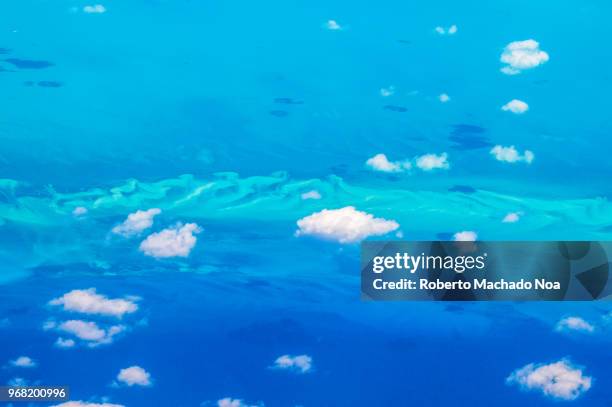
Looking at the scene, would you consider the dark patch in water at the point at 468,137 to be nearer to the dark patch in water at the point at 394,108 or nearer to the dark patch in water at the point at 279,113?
the dark patch in water at the point at 394,108

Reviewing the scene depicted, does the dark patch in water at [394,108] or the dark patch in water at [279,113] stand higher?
the dark patch in water at [279,113]

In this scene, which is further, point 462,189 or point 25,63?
point 25,63

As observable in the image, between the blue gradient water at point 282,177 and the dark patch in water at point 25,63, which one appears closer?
the blue gradient water at point 282,177

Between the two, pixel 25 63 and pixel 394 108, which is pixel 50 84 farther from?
pixel 394 108

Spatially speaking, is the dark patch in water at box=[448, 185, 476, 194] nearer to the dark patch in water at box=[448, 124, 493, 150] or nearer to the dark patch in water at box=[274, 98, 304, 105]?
the dark patch in water at box=[448, 124, 493, 150]

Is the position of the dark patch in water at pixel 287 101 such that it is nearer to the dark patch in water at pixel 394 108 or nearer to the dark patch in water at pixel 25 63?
the dark patch in water at pixel 394 108

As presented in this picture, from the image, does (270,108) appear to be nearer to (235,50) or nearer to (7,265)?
(235,50)

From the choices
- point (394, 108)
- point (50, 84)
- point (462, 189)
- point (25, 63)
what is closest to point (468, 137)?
point (462, 189)

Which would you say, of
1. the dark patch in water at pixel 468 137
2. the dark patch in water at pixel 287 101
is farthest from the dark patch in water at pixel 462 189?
the dark patch in water at pixel 287 101

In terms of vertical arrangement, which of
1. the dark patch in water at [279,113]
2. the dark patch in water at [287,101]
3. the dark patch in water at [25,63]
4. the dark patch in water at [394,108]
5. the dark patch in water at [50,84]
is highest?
the dark patch in water at [25,63]
